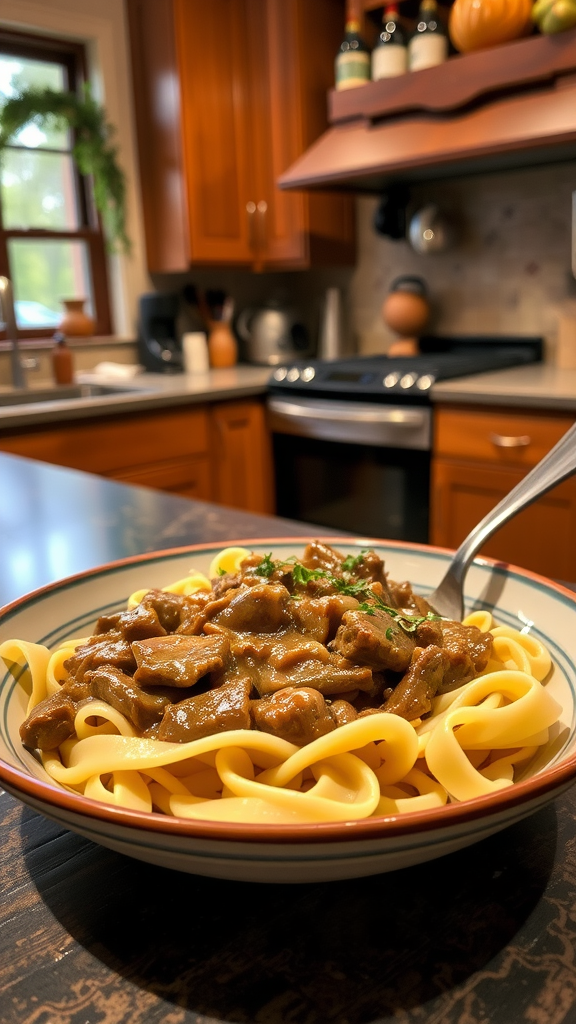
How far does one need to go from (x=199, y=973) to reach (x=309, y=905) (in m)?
0.08

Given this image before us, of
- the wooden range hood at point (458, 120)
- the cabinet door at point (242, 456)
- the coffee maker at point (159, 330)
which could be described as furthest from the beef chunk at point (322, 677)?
the coffee maker at point (159, 330)

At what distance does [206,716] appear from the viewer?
54cm

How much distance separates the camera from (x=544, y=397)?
7.52ft

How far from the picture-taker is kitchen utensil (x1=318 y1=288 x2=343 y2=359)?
12.6ft

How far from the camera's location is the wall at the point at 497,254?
10.3 ft

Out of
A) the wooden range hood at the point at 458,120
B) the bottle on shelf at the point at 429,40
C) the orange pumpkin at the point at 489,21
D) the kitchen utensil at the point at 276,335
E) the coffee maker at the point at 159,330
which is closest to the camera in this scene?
the wooden range hood at the point at 458,120

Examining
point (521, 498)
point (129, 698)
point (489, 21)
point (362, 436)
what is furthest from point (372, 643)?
point (489, 21)

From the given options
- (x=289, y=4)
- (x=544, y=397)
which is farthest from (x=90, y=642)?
(x=289, y=4)

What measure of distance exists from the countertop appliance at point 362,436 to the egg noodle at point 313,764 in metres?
2.11

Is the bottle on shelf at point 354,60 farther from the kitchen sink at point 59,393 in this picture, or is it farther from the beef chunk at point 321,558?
the beef chunk at point 321,558

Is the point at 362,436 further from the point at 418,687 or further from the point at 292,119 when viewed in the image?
the point at 418,687

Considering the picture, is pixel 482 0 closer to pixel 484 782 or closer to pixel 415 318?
pixel 415 318

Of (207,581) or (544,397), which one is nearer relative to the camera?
(207,581)

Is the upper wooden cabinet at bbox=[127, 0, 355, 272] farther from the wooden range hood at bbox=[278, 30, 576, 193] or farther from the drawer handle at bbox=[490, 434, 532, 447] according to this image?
the drawer handle at bbox=[490, 434, 532, 447]
